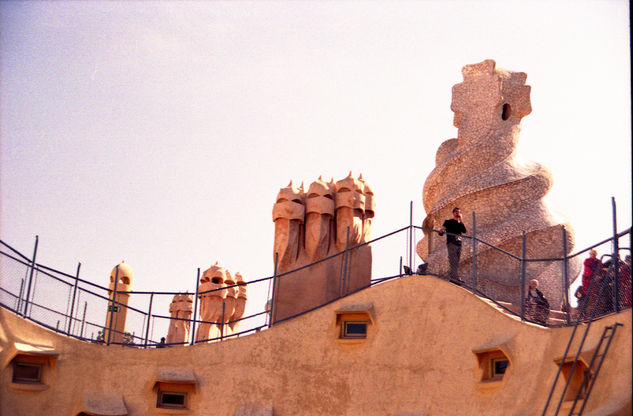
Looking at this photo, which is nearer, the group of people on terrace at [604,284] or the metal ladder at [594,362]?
the metal ladder at [594,362]

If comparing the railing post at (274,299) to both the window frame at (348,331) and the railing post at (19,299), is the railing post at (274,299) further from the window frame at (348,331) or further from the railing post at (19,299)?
the railing post at (19,299)

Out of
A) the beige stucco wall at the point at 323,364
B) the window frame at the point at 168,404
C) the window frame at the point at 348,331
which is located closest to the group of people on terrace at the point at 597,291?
the beige stucco wall at the point at 323,364

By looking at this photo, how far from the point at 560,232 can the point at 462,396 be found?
543cm

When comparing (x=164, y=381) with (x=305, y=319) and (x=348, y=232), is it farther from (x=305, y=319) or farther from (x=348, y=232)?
(x=348, y=232)

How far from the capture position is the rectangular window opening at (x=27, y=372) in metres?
16.1

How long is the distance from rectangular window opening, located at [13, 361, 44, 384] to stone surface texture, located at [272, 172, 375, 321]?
4.51 meters

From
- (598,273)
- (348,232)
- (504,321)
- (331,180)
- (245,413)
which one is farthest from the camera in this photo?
(331,180)

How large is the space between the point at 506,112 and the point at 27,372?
37.3ft

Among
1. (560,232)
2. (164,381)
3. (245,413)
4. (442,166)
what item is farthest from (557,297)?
(164,381)

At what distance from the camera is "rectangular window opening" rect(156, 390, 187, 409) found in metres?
17.0

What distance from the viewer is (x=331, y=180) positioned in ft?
65.1

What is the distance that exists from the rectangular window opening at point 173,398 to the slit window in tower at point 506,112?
9243mm

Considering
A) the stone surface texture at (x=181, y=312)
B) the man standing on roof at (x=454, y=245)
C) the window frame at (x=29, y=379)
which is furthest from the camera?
the stone surface texture at (x=181, y=312)

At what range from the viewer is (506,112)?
2094cm
